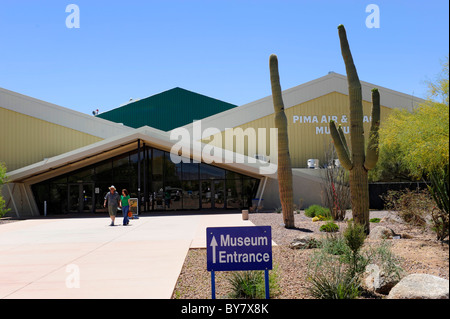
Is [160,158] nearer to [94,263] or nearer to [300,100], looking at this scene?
[300,100]

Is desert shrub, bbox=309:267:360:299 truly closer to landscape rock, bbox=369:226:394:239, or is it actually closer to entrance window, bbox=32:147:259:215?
landscape rock, bbox=369:226:394:239

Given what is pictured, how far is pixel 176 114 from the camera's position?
51.3 metres

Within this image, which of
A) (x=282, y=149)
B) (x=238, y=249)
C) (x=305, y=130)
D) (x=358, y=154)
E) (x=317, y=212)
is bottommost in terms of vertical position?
(x=317, y=212)

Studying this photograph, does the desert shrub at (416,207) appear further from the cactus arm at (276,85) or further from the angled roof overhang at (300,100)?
the angled roof overhang at (300,100)

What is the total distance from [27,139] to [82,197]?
644 cm

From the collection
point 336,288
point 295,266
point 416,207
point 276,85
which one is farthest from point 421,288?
point 276,85

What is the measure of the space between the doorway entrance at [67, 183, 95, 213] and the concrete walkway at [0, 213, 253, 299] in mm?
13847

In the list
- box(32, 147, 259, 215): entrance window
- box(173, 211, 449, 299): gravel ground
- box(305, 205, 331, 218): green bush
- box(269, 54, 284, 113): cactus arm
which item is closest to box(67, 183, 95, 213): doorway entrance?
box(32, 147, 259, 215): entrance window

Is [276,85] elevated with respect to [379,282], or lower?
elevated

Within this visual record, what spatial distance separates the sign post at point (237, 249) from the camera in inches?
221

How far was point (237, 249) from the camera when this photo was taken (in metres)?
5.62
